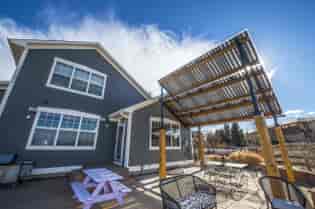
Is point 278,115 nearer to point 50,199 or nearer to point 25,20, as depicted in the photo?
point 50,199

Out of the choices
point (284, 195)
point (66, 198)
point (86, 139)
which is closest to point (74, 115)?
point (86, 139)

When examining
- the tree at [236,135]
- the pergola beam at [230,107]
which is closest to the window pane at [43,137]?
the pergola beam at [230,107]

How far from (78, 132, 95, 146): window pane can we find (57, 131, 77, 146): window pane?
30 centimetres

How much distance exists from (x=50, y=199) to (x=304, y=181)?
9322mm

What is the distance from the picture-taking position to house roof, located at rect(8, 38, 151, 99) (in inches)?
238

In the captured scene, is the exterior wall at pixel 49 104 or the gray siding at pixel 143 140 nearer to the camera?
the exterior wall at pixel 49 104

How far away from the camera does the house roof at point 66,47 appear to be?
6039mm

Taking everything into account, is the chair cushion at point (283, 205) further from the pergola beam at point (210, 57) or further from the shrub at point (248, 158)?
the shrub at point (248, 158)

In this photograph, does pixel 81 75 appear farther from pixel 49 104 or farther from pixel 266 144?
pixel 266 144

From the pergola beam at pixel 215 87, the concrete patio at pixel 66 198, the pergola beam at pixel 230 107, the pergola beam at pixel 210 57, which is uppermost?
the pergola beam at pixel 210 57

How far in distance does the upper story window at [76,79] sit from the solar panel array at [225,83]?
4.19 m

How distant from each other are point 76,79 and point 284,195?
9058 mm

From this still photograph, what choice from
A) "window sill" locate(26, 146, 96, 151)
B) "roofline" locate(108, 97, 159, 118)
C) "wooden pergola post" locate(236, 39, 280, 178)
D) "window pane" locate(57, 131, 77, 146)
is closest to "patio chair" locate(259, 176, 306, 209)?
"wooden pergola post" locate(236, 39, 280, 178)

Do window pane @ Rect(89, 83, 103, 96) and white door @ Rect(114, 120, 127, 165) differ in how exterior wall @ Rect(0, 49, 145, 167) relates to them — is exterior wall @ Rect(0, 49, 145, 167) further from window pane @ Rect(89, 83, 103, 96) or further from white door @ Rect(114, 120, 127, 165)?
window pane @ Rect(89, 83, 103, 96)
